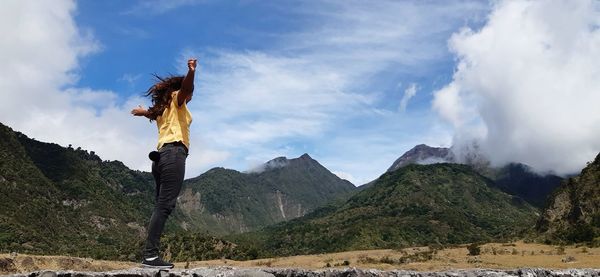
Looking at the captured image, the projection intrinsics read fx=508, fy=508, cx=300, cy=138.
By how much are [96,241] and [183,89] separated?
111m

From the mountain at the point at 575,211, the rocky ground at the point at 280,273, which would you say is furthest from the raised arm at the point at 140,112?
the mountain at the point at 575,211

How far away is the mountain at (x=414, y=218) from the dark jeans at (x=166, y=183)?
67.0 m

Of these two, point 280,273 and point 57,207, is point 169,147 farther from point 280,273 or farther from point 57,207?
point 57,207

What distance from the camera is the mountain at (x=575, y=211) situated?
143ft

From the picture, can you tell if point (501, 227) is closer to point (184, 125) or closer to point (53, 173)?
point (53, 173)

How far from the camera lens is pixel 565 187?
57.6 metres

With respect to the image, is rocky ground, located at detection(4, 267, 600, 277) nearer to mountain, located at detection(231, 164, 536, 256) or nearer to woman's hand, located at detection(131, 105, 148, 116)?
woman's hand, located at detection(131, 105, 148, 116)

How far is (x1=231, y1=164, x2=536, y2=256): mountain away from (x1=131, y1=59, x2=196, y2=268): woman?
66887mm

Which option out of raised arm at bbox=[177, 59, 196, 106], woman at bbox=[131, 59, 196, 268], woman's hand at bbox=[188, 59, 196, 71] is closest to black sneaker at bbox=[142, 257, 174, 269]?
woman at bbox=[131, 59, 196, 268]

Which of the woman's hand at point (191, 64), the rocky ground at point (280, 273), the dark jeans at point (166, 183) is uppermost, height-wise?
the woman's hand at point (191, 64)

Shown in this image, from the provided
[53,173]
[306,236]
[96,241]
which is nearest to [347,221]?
[306,236]

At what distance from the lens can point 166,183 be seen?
4.39 meters

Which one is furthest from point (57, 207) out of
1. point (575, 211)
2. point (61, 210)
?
point (575, 211)

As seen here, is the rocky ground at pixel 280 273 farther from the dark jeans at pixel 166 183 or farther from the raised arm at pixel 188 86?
the raised arm at pixel 188 86
